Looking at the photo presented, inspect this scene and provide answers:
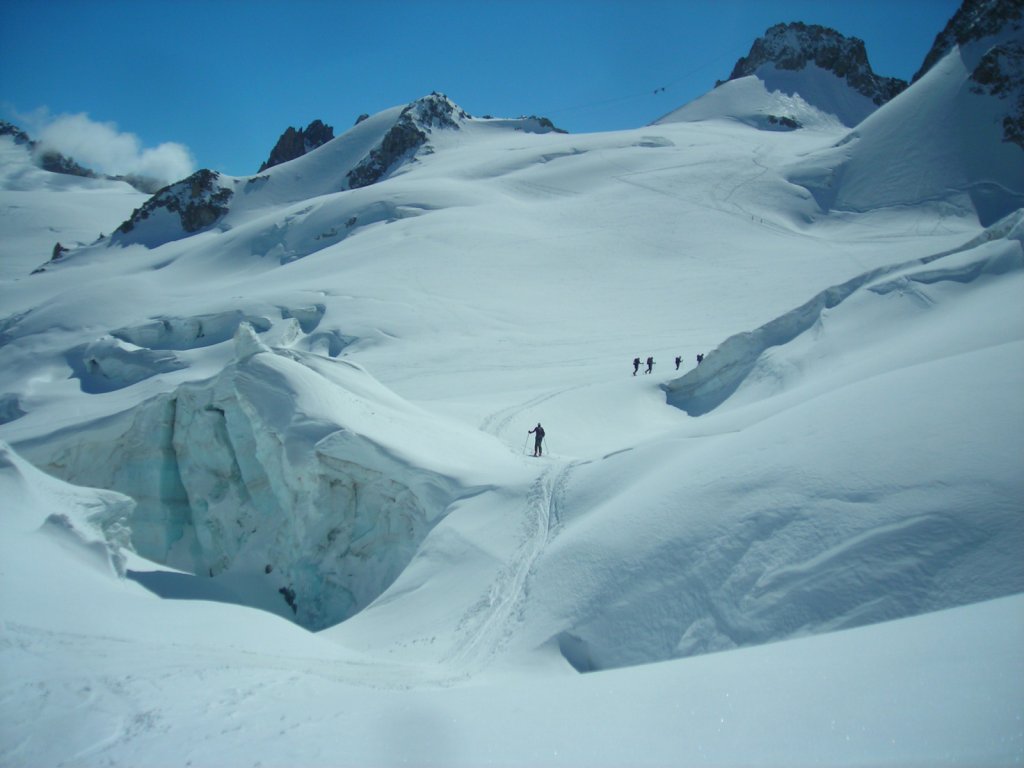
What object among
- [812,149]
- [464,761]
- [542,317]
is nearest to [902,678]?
[464,761]

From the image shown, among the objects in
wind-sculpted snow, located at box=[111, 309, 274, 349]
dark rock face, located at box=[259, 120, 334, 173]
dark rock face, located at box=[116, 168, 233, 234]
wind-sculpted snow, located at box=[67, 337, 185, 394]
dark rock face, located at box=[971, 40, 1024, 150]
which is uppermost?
dark rock face, located at box=[259, 120, 334, 173]

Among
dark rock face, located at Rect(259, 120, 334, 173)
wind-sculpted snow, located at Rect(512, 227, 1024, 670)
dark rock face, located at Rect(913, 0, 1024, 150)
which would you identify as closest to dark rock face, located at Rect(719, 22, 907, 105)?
dark rock face, located at Rect(913, 0, 1024, 150)

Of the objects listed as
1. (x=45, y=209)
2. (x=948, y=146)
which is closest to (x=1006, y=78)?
(x=948, y=146)

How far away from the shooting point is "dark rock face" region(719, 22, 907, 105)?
76.8 m

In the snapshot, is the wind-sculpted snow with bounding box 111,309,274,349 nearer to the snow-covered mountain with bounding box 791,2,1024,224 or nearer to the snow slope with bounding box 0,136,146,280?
the snow-covered mountain with bounding box 791,2,1024,224

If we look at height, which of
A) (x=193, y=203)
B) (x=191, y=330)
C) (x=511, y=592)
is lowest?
(x=511, y=592)

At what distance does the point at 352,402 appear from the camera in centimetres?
1227

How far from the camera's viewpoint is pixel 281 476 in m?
11.5

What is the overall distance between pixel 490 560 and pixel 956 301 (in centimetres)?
982

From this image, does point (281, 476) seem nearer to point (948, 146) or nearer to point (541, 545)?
point (541, 545)

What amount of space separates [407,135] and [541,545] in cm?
6460

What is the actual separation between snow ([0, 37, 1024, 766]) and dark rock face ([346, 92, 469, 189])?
4201 cm

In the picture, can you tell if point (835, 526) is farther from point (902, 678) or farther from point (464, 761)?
point (464, 761)

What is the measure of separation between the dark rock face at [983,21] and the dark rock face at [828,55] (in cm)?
2349
